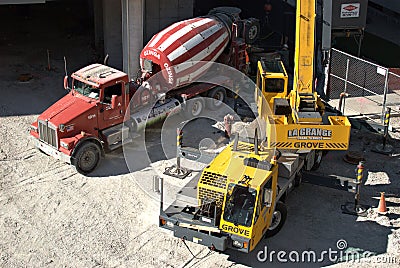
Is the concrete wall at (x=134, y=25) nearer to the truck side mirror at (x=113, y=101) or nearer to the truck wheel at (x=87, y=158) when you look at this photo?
the truck side mirror at (x=113, y=101)

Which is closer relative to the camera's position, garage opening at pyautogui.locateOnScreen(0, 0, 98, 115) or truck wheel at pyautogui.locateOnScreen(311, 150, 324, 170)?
truck wheel at pyautogui.locateOnScreen(311, 150, 324, 170)

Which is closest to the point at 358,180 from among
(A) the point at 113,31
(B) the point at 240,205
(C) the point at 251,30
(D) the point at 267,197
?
(D) the point at 267,197

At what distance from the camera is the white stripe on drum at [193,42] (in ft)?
66.5

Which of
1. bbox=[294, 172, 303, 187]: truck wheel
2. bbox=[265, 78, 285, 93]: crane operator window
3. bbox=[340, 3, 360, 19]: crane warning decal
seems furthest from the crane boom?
bbox=[340, 3, 360, 19]: crane warning decal

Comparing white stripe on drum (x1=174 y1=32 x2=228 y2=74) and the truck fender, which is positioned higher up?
white stripe on drum (x1=174 y1=32 x2=228 y2=74)

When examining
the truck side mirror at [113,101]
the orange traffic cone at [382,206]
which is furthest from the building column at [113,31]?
the orange traffic cone at [382,206]

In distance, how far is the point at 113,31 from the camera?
25.6 meters

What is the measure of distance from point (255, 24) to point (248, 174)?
11805 millimetres

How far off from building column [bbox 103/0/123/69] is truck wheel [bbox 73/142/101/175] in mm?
8533

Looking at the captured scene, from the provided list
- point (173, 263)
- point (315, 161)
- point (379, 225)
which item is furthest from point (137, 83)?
point (379, 225)

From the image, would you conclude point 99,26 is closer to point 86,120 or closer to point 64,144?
point 86,120

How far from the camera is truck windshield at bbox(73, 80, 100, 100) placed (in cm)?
1838

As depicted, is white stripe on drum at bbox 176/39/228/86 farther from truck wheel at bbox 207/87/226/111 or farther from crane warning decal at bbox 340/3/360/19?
crane warning decal at bbox 340/3/360/19

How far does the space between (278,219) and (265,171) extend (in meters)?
1.57
